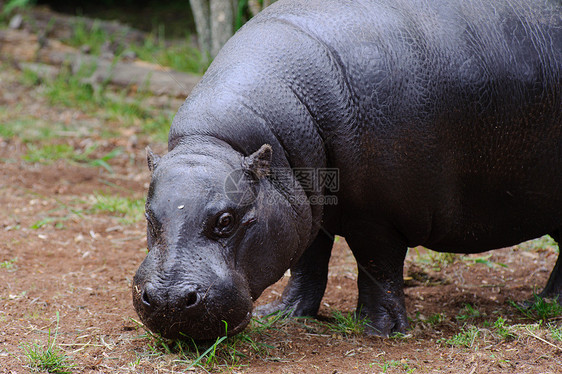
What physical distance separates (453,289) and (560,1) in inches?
84.4

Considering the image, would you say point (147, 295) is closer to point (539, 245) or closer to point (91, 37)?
point (539, 245)

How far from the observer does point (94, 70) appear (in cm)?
921

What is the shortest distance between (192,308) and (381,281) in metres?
1.43

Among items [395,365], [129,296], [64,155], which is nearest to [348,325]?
[395,365]

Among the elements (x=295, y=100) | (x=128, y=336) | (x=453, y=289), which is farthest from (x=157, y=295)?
(x=453, y=289)

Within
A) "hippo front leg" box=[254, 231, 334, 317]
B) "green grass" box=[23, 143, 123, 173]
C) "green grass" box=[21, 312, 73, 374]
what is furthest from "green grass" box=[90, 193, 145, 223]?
"green grass" box=[21, 312, 73, 374]

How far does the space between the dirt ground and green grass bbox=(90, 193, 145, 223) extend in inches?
2.5

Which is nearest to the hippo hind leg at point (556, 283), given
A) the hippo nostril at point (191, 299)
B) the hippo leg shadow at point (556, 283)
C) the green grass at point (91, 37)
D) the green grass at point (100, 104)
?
the hippo leg shadow at point (556, 283)

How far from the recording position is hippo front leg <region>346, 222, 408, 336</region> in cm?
410

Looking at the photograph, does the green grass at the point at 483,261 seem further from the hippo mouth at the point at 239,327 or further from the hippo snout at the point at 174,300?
the hippo snout at the point at 174,300

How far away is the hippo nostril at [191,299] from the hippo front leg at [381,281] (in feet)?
4.01

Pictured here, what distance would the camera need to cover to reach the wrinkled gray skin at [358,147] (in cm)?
332

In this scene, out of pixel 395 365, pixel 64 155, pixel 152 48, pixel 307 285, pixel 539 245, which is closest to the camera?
pixel 395 365

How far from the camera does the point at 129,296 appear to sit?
→ 450cm
